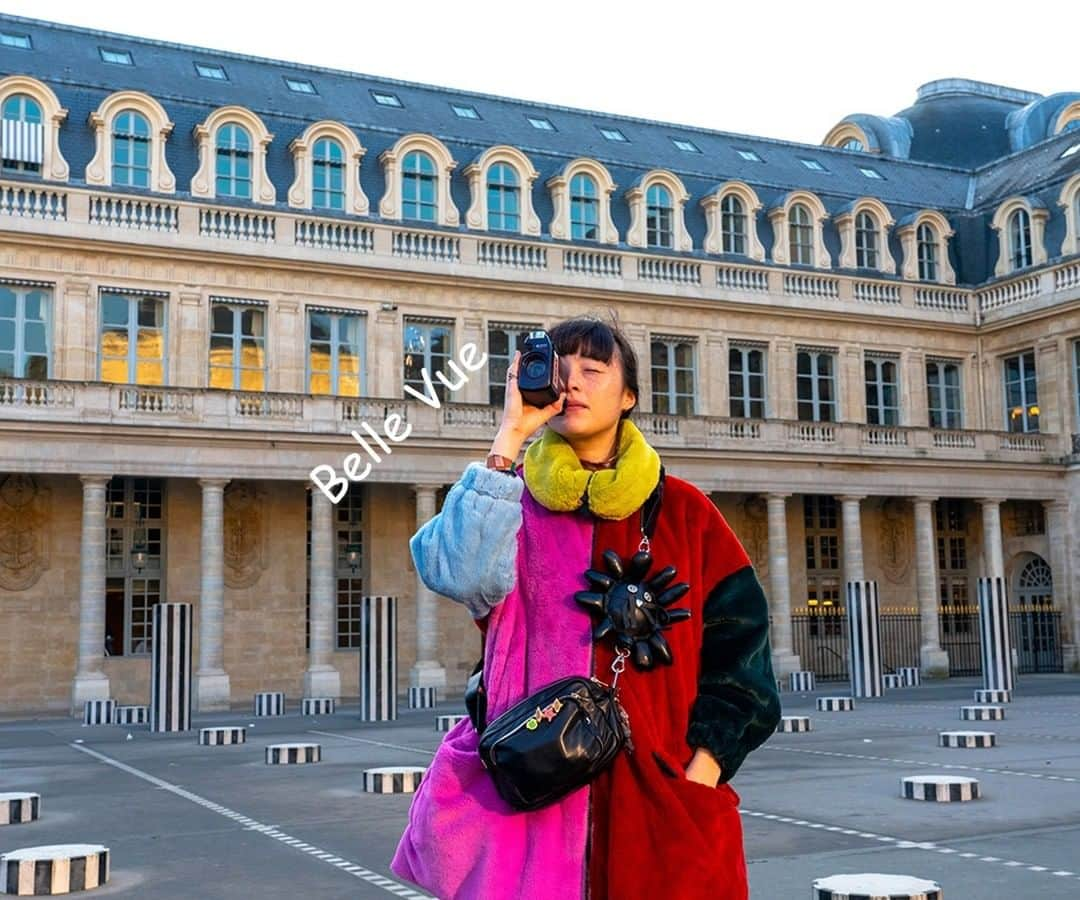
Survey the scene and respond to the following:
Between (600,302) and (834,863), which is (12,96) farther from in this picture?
(834,863)

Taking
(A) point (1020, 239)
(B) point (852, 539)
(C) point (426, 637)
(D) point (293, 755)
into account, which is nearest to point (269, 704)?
(C) point (426, 637)

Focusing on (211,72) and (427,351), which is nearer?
(427,351)

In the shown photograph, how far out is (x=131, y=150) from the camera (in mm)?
33000

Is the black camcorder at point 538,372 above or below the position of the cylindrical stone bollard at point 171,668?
above

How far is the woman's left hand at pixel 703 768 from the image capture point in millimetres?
3502

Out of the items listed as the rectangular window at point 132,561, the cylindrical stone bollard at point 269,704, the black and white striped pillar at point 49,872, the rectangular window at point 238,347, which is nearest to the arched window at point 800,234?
the rectangular window at point 238,347

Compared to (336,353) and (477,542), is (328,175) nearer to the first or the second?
(336,353)

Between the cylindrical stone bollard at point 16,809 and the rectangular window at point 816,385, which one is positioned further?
the rectangular window at point 816,385

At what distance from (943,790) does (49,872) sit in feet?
25.2

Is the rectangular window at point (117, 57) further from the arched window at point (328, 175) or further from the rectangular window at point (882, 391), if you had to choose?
the rectangular window at point (882, 391)

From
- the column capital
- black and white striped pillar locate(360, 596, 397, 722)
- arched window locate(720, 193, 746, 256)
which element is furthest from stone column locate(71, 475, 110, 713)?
arched window locate(720, 193, 746, 256)

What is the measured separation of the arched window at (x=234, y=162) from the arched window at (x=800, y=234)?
16.5 m

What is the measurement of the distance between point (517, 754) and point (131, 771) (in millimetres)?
15136

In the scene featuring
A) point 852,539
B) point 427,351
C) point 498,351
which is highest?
point 498,351
